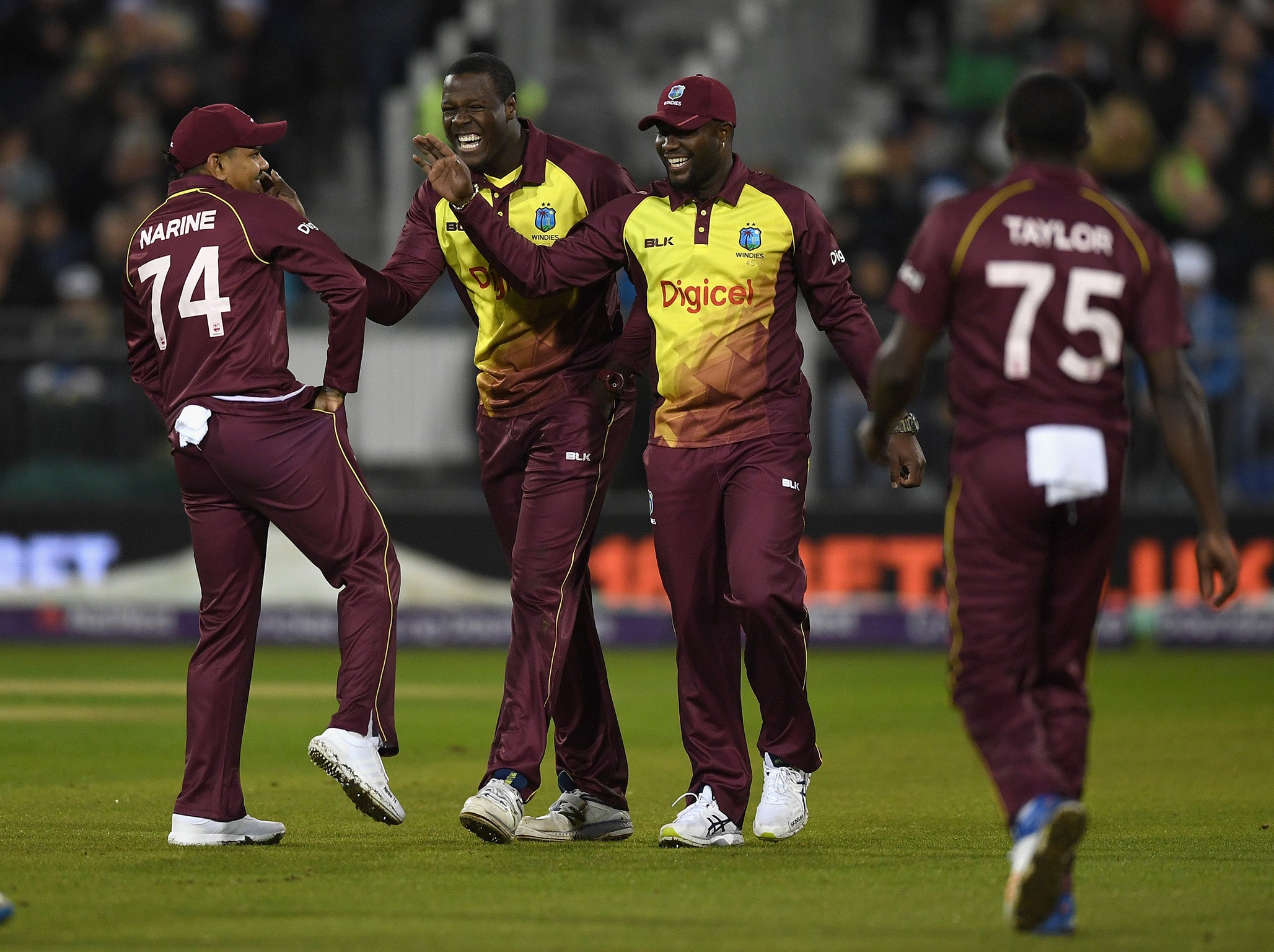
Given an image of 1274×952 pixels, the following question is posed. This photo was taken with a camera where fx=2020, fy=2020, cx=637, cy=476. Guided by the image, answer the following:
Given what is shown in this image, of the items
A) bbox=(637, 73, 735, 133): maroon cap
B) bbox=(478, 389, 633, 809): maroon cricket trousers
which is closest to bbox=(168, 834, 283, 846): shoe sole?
bbox=(478, 389, 633, 809): maroon cricket trousers

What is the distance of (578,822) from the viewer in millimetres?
7590

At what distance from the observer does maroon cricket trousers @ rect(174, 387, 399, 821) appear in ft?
23.6

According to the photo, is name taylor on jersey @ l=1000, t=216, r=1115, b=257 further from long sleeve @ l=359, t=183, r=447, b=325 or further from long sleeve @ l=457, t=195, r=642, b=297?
long sleeve @ l=359, t=183, r=447, b=325

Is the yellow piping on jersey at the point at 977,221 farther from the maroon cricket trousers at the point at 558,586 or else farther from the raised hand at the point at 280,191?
the raised hand at the point at 280,191

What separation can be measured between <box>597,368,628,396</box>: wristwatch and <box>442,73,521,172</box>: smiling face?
0.95 meters

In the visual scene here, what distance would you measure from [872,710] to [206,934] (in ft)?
23.6

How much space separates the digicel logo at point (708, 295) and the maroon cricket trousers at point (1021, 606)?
1787 millimetres

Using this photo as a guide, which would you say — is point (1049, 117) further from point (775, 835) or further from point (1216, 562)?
point (775, 835)

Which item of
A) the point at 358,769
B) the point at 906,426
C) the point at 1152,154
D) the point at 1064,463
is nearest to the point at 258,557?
the point at 358,769

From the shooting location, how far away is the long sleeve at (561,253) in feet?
24.6

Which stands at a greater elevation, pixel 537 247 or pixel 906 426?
pixel 537 247

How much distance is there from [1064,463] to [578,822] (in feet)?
9.20

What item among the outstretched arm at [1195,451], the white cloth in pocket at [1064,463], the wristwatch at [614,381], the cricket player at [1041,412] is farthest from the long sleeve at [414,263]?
the outstretched arm at [1195,451]

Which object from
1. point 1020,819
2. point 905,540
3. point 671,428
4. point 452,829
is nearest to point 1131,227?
point 1020,819
